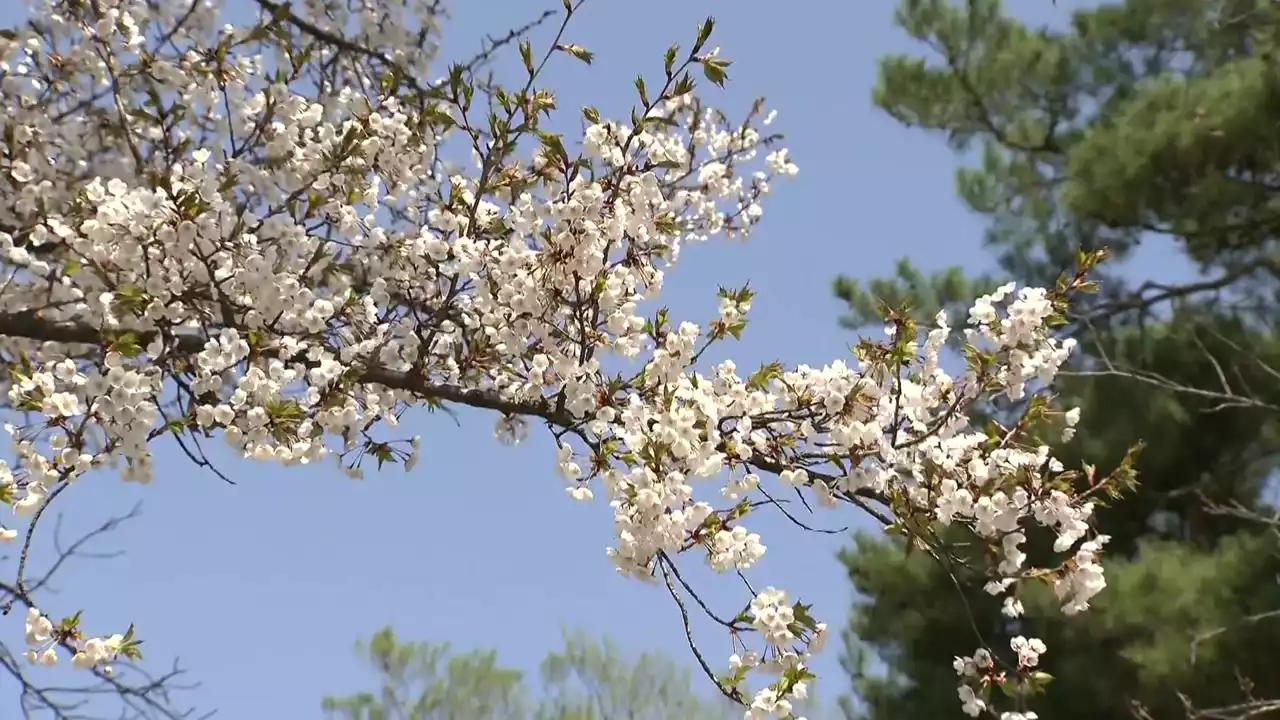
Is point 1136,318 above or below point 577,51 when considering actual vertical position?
above

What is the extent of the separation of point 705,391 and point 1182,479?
464 cm

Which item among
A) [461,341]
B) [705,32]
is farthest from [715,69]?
[461,341]

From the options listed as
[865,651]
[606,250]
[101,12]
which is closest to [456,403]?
[606,250]

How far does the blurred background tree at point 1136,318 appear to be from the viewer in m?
4.35

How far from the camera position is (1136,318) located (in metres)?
5.60

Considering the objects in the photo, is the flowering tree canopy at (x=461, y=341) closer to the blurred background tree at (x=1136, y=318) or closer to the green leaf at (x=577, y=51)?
the green leaf at (x=577, y=51)

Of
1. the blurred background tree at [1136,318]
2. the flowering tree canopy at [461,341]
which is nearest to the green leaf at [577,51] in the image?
the flowering tree canopy at [461,341]

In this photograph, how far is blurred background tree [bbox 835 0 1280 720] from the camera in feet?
14.3

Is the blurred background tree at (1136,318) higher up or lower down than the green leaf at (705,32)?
higher up

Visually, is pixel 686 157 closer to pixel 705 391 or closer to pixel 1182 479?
pixel 705 391

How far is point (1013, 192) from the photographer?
6125 mm

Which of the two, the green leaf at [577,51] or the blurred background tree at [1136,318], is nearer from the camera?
the green leaf at [577,51]

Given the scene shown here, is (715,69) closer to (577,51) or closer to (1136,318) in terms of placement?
(577,51)

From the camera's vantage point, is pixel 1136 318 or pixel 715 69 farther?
pixel 1136 318
